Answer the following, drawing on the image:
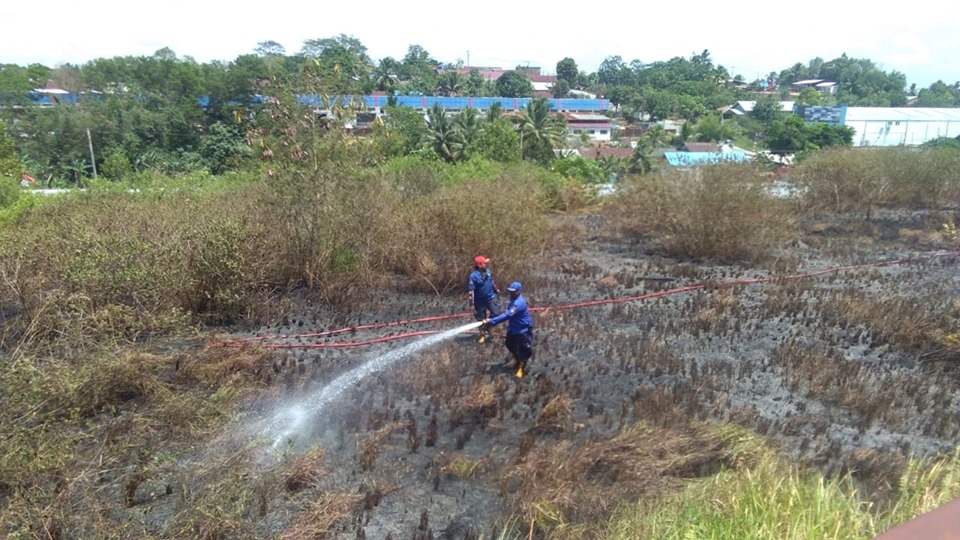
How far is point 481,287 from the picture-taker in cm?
848

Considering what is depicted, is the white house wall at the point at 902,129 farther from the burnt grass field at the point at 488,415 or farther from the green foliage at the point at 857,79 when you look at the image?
the burnt grass field at the point at 488,415

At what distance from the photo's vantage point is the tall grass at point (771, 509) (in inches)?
152

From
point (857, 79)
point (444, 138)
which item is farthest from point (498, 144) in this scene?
point (857, 79)

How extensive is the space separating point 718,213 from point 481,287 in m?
7.63

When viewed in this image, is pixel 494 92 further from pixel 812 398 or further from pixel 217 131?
pixel 812 398

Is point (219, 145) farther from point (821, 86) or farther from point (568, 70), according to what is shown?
point (821, 86)

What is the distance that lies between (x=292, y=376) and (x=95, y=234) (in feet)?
12.4

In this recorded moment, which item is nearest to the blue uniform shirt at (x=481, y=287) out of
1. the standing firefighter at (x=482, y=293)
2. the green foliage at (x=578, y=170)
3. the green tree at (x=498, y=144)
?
the standing firefighter at (x=482, y=293)

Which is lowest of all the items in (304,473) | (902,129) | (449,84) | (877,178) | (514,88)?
(304,473)

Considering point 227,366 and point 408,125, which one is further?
point 408,125

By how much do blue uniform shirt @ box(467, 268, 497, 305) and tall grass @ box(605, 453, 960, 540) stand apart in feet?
13.4

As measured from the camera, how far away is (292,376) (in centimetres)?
756

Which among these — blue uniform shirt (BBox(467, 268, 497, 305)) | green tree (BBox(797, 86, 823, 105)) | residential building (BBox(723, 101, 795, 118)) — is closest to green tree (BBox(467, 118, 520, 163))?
blue uniform shirt (BBox(467, 268, 497, 305))

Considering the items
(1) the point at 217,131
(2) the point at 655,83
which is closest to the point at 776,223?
(1) the point at 217,131
